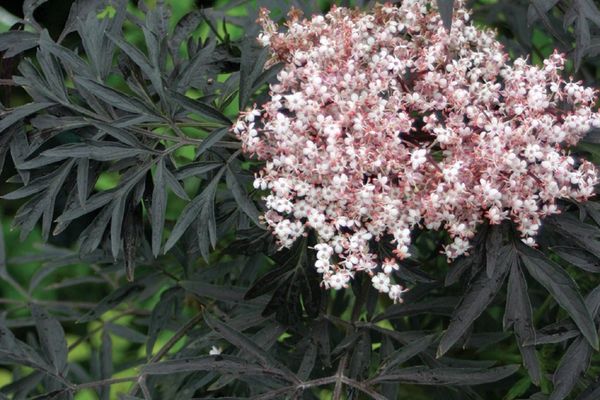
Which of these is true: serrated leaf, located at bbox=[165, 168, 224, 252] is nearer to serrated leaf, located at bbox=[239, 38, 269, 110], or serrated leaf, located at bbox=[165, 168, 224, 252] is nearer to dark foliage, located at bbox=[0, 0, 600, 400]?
dark foliage, located at bbox=[0, 0, 600, 400]

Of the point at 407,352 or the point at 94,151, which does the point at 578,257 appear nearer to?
the point at 407,352

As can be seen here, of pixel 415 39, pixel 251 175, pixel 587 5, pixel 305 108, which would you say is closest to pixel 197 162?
pixel 251 175

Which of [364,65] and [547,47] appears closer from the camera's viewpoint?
[364,65]

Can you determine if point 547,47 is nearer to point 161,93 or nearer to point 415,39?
point 415,39

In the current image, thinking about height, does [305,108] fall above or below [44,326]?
above

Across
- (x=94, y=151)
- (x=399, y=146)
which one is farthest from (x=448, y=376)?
(x=94, y=151)

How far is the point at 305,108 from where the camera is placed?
0.98 m

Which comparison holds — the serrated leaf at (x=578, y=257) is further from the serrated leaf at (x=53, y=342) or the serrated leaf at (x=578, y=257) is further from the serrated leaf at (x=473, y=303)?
the serrated leaf at (x=53, y=342)

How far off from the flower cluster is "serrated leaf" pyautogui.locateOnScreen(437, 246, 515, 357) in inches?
1.8

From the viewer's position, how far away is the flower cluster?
3.15ft

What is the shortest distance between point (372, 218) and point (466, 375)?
24 centimetres

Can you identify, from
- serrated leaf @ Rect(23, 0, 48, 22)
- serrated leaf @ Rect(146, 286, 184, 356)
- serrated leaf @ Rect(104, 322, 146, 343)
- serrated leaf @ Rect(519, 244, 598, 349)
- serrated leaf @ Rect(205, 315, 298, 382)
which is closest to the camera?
serrated leaf @ Rect(519, 244, 598, 349)

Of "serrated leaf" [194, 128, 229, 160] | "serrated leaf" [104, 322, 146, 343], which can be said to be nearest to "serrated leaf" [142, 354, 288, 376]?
"serrated leaf" [194, 128, 229, 160]

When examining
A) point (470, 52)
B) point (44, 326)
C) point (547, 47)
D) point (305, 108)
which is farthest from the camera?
point (547, 47)
